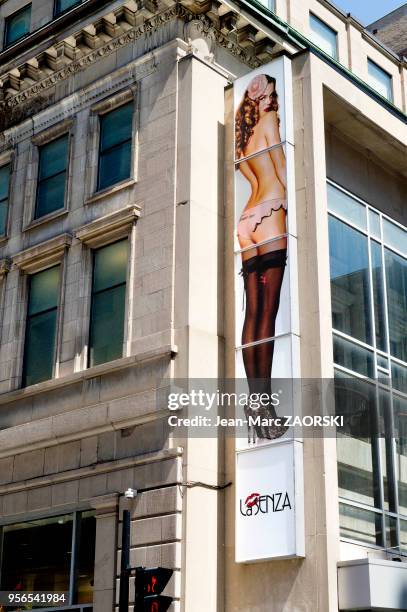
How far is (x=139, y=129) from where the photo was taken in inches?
906

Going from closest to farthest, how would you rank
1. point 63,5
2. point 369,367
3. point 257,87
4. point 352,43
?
point 369,367, point 257,87, point 63,5, point 352,43

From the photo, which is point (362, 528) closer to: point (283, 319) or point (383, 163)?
point (283, 319)

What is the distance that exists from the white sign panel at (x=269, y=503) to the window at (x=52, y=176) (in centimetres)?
920

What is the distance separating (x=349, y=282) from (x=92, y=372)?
20.3ft

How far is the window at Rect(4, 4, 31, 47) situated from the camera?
28.8 metres

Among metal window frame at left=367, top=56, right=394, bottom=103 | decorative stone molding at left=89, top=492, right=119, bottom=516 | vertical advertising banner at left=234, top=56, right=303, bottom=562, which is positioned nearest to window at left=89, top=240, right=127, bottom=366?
vertical advertising banner at left=234, top=56, right=303, bottom=562

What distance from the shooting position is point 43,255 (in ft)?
77.8

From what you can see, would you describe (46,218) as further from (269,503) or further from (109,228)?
(269,503)

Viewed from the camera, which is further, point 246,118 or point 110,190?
point 110,190

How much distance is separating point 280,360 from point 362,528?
3832 millimetres

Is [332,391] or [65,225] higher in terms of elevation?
[65,225]

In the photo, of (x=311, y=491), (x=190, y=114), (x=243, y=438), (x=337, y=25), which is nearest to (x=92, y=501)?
(x=243, y=438)

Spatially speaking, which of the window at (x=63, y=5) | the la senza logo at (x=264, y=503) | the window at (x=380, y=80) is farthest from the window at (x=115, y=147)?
the window at (x=380, y=80)

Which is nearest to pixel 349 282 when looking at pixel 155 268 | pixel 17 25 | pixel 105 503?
pixel 155 268
